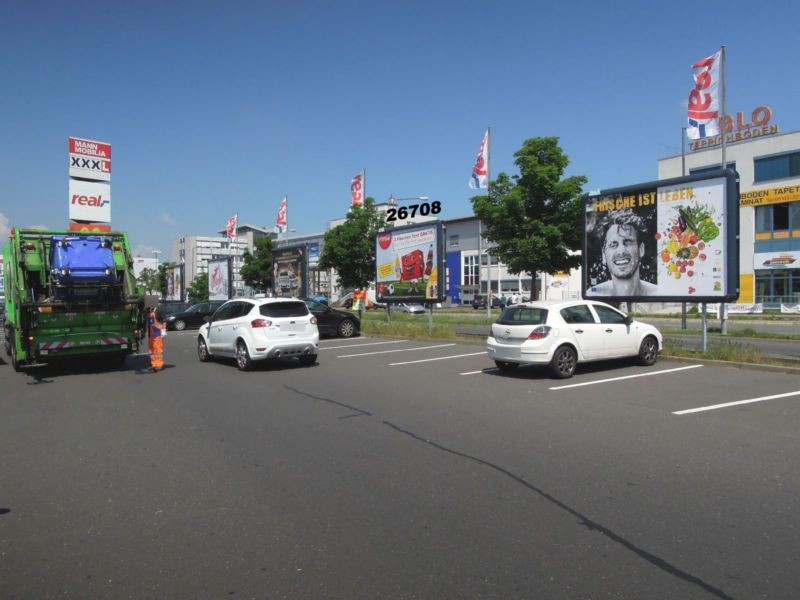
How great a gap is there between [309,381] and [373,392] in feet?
6.74

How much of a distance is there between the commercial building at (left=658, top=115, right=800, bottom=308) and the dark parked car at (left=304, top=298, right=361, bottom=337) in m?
35.5

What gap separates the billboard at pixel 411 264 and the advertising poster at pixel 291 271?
27.0ft

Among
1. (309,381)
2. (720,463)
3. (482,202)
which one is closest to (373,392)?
(309,381)

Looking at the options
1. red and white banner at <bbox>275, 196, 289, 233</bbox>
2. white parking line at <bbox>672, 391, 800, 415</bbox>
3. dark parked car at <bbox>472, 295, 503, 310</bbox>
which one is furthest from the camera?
dark parked car at <bbox>472, 295, 503, 310</bbox>

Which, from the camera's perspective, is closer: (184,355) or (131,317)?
(131,317)

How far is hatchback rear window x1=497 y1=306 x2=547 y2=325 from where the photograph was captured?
1184 cm

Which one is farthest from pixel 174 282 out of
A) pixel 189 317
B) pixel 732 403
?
pixel 732 403

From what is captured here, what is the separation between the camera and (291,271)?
33625 millimetres

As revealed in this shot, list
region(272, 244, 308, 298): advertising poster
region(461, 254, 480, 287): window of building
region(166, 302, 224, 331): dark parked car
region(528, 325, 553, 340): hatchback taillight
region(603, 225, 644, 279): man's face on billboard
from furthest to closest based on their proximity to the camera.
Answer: region(461, 254, 480, 287): window of building, region(272, 244, 308, 298): advertising poster, region(166, 302, 224, 331): dark parked car, region(603, 225, 644, 279): man's face on billboard, region(528, 325, 553, 340): hatchback taillight

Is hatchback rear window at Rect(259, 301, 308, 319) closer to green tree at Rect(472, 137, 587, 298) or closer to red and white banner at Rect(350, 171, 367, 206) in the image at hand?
green tree at Rect(472, 137, 587, 298)

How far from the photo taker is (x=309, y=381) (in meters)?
12.1

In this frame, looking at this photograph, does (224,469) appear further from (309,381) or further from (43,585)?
(309,381)

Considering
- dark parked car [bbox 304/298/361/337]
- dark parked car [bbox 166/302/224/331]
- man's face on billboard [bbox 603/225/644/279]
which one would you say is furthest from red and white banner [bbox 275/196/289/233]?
man's face on billboard [bbox 603/225/644/279]

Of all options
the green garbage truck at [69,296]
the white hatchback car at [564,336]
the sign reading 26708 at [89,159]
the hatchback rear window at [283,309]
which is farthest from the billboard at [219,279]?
the white hatchback car at [564,336]
